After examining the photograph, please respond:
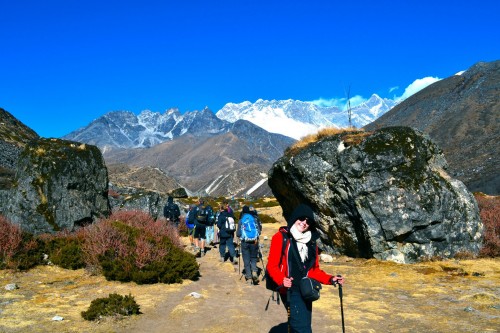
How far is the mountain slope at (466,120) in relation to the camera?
56312 mm

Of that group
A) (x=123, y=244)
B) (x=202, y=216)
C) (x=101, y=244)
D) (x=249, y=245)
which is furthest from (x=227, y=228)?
(x=101, y=244)

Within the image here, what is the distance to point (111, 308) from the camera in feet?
27.9

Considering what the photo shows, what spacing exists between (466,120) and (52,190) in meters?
96.4

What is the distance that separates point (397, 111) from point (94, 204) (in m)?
128

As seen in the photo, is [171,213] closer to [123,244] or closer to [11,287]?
[123,244]

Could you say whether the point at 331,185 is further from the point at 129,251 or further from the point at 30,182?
the point at 30,182

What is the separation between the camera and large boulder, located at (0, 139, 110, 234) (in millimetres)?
15977

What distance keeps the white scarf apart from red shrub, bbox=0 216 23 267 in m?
10.8

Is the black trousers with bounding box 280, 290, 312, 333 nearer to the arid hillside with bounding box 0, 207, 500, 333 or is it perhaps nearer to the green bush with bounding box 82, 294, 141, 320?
the arid hillside with bounding box 0, 207, 500, 333

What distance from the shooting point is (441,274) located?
11.9 m

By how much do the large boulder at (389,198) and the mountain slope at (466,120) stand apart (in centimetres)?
3242

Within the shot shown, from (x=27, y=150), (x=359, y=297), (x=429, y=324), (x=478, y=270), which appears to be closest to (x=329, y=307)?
(x=359, y=297)

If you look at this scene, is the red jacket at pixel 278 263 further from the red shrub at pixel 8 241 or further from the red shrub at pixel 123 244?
the red shrub at pixel 8 241

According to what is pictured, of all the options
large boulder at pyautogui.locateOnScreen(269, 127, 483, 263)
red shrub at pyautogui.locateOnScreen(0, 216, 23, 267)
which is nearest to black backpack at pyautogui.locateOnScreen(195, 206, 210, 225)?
large boulder at pyautogui.locateOnScreen(269, 127, 483, 263)
